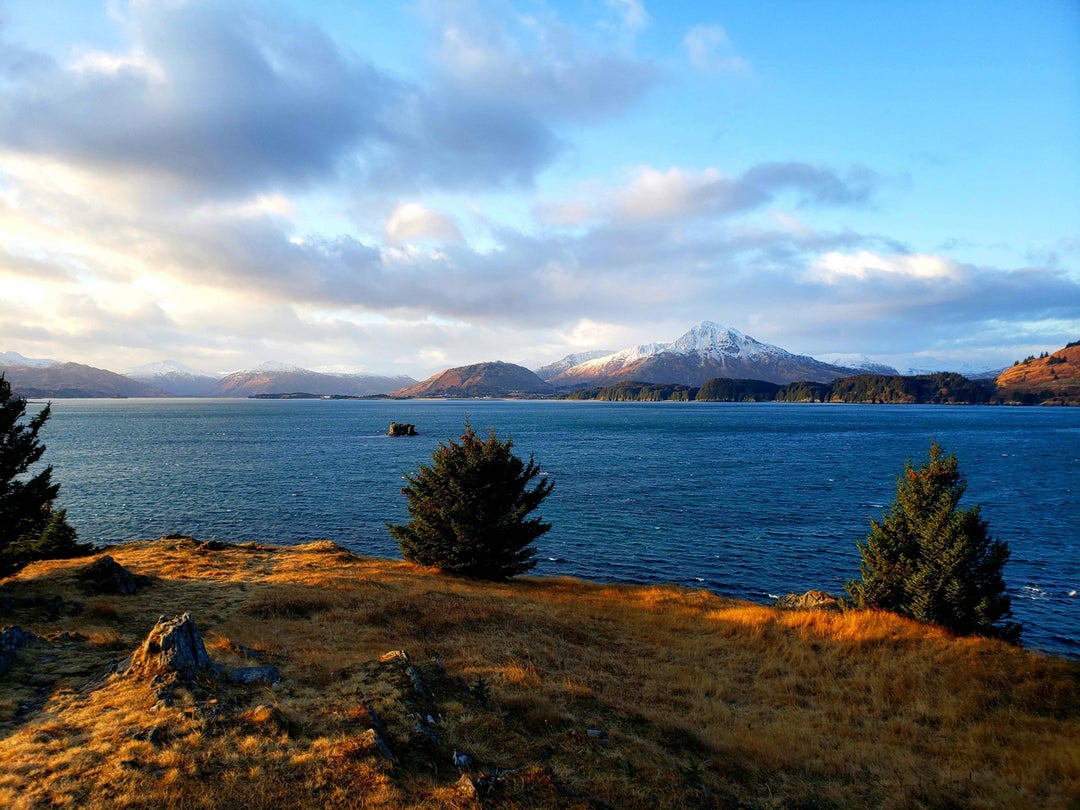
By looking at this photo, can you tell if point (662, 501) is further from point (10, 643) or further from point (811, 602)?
→ point (10, 643)

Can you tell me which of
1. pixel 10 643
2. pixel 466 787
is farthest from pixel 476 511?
pixel 466 787

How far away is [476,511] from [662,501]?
1431 inches

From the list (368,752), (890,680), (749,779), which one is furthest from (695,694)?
(368,752)

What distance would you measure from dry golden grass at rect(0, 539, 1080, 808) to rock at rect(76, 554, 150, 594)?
0.86 meters

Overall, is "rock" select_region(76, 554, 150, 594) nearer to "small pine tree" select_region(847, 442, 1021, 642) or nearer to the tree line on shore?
the tree line on shore

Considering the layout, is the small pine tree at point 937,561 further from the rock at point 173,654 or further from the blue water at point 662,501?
the rock at point 173,654

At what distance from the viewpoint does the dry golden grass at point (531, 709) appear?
10.0 metres

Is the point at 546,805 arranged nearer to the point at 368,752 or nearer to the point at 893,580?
the point at 368,752

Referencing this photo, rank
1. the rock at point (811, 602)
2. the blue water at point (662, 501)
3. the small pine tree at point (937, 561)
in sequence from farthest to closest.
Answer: the blue water at point (662, 501), the rock at point (811, 602), the small pine tree at point (937, 561)

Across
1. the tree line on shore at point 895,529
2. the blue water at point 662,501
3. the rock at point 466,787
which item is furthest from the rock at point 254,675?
the blue water at point 662,501

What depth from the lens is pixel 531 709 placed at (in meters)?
14.1

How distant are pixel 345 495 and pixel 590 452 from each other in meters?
55.9

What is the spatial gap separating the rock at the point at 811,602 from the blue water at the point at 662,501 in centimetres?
395

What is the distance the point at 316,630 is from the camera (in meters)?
21.3
